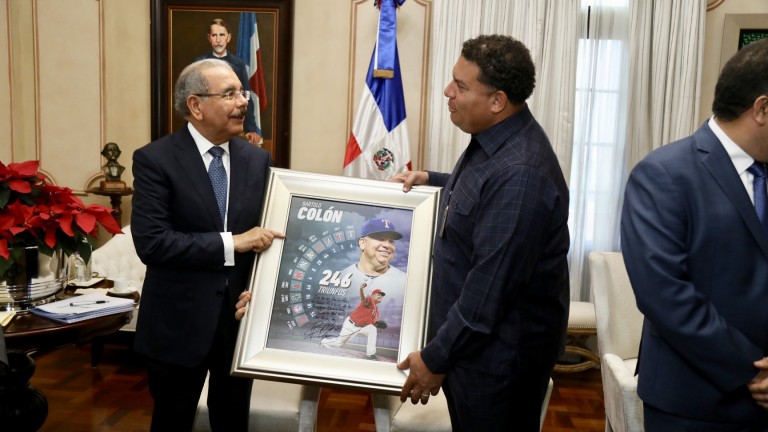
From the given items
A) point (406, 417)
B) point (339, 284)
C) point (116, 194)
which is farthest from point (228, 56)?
point (406, 417)

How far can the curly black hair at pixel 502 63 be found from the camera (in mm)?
1806

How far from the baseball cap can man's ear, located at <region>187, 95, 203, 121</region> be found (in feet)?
2.13

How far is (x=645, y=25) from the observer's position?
461cm

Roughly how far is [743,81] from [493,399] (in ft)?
3.21

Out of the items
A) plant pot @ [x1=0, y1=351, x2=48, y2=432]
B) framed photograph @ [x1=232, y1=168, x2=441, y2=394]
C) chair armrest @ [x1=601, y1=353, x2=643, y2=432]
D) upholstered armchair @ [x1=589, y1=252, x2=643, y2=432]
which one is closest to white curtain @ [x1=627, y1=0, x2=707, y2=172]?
upholstered armchair @ [x1=589, y1=252, x2=643, y2=432]

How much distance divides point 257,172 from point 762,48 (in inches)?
59.9

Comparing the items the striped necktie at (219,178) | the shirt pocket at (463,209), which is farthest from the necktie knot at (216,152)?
the shirt pocket at (463,209)

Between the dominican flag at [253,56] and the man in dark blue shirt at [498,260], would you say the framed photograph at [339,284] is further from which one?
the dominican flag at [253,56]

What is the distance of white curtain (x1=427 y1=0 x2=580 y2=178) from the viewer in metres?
4.62

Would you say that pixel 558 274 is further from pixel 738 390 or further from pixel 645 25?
pixel 645 25

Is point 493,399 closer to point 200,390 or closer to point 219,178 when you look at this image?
point 200,390

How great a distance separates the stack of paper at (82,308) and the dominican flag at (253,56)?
2545mm

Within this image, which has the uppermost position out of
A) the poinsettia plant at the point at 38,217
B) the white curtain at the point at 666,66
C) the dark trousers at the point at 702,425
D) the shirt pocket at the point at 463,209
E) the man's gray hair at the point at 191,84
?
the white curtain at the point at 666,66

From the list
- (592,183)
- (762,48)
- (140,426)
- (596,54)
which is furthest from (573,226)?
(762,48)
